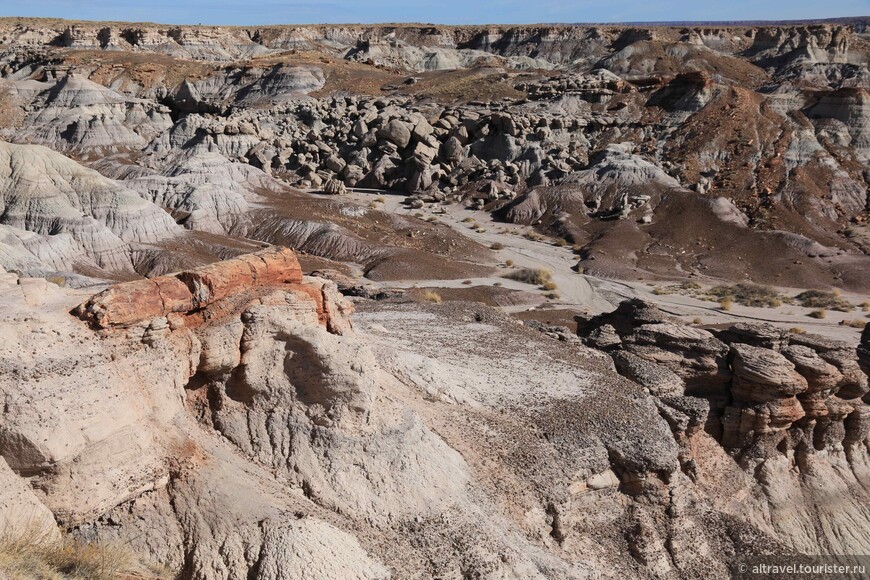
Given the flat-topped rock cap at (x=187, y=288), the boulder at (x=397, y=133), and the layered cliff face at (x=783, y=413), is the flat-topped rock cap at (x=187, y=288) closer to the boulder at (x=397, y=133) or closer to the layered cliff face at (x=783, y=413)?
the layered cliff face at (x=783, y=413)

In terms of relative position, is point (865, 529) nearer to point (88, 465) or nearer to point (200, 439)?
point (200, 439)

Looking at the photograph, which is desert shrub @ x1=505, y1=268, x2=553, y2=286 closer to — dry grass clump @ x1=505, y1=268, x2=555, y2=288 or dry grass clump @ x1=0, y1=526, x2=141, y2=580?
dry grass clump @ x1=505, y1=268, x2=555, y2=288

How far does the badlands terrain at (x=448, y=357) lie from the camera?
1234 cm

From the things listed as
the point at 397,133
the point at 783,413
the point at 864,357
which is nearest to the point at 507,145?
the point at 397,133

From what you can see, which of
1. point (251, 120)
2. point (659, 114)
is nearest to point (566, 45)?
point (659, 114)

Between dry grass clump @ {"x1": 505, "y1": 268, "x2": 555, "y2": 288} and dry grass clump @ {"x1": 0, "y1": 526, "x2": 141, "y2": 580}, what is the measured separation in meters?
41.0

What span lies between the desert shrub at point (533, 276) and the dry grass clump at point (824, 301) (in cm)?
1709

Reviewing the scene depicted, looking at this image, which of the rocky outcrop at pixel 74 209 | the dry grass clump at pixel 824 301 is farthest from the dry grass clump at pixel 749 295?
the rocky outcrop at pixel 74 209

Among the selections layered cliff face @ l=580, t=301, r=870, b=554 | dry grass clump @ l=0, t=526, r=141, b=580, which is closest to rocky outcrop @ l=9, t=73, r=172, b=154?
layered cliff face @ l=580, t=301, r=870, b=554

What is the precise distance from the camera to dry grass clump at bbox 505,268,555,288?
50594 mm

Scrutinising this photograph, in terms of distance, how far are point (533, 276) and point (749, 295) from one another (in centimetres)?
1482

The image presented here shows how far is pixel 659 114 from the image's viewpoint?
7756 centimetres

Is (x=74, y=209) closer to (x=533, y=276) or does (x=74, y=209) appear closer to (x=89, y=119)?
(x=533, y=276)

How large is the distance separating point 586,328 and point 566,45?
137 metres
